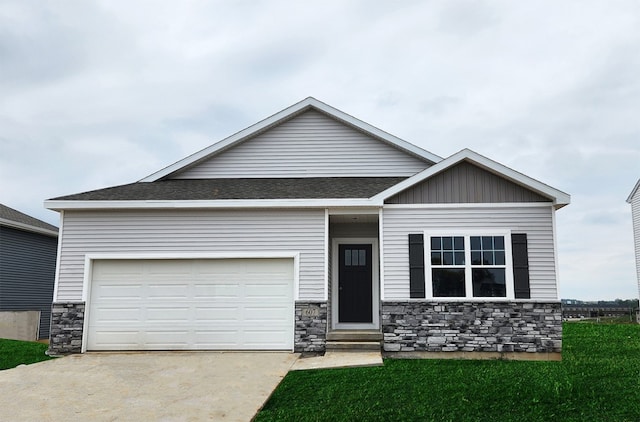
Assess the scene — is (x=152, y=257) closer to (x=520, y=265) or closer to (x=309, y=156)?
(x=309, y=156)

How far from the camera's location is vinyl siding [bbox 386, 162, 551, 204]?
10.2 m

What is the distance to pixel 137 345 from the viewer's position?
1049cm

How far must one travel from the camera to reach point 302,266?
10.4 meters

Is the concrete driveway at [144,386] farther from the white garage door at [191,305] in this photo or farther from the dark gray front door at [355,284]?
the dark gray front door at [355,284]

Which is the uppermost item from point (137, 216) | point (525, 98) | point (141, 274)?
point (525, 98)

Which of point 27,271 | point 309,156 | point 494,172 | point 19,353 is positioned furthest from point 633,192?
point 27,271

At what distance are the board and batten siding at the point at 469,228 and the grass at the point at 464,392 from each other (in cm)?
159

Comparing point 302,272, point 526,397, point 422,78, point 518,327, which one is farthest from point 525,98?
point 526,397

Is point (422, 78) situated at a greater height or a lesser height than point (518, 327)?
greater

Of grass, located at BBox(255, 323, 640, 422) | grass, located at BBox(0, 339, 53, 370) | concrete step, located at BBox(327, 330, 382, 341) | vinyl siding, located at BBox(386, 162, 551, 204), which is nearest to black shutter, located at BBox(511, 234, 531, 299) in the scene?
vinyl siding, located at BBox(386, 162, 551, 204)

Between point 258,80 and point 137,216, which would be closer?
point 137,216

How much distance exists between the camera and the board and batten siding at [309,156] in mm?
13258

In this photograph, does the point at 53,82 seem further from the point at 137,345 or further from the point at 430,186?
A: the point at 430,186

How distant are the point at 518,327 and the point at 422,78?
8453 mm
